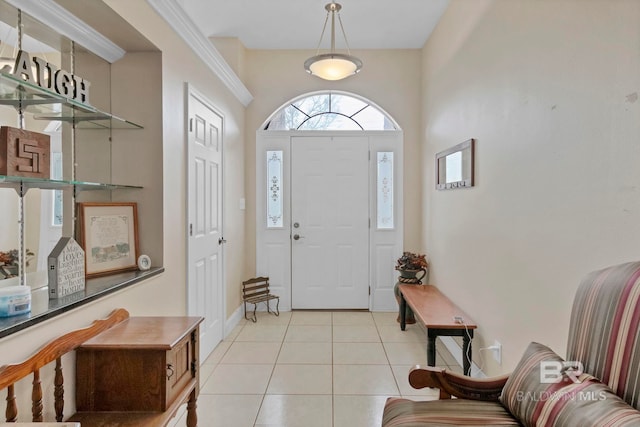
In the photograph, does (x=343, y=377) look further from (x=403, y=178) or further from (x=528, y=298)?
(x=403, y=178)

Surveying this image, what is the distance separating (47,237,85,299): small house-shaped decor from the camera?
4.84 feet

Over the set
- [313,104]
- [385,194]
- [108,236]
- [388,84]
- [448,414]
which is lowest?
[448,414]

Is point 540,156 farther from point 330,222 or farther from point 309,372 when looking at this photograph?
point 330,222

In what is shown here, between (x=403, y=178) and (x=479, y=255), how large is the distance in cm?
183

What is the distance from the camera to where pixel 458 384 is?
1482mm

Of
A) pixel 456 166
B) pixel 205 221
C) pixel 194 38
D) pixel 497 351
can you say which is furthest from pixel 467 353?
pixel 194 38

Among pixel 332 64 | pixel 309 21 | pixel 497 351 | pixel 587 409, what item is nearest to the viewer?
pixel 587 409

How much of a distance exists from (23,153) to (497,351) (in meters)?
2.68

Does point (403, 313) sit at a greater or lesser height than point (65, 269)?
lesser

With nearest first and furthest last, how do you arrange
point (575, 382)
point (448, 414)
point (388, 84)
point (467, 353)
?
1. point (575, 382)
2. point (448, 414)
3. point (467, 353)
4. point (388, 84)

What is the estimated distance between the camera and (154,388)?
1467mm

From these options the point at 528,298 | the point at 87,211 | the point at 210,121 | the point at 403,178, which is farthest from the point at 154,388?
the point at 403,178

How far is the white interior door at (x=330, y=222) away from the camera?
4.23 m

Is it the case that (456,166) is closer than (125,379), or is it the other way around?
(125,379)
